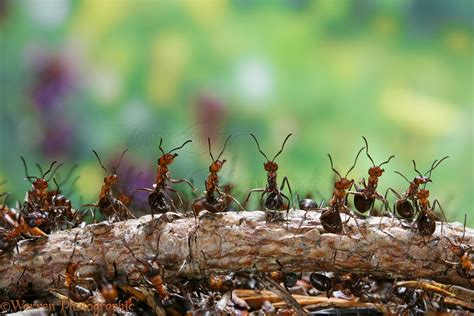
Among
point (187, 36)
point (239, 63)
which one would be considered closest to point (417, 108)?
point (239, 63)

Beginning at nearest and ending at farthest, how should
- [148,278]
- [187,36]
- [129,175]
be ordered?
[148,278], [129,175], [187,36]

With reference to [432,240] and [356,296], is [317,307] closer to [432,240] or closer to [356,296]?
[356,296]

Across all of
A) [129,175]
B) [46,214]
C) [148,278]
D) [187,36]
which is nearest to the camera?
[148,278]

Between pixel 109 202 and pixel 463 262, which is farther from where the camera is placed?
pixel 109 202

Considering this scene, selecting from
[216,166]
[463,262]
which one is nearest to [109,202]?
[216,166]

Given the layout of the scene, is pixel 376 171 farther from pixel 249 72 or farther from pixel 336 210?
pixel 249 72

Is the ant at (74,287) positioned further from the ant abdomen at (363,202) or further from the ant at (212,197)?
the ant abdomen at (363,202)
